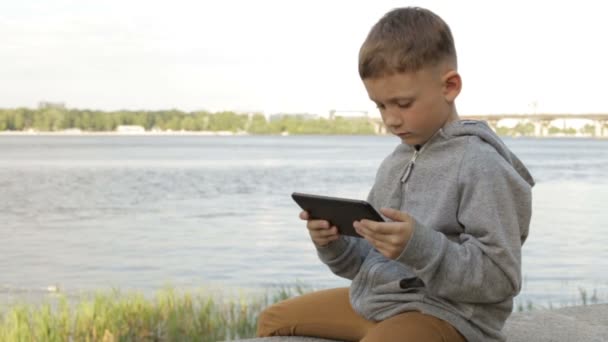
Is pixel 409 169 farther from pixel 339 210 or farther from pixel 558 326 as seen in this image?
pixel 558 326

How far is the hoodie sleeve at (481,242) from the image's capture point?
2621 millimetres

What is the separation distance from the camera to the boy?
263cm

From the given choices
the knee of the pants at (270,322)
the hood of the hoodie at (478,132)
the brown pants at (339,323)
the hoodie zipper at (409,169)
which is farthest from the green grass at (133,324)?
the hood of the hoodie at (478,132)

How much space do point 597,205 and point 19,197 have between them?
15.8 meters

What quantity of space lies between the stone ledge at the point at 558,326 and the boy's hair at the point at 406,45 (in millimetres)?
1290

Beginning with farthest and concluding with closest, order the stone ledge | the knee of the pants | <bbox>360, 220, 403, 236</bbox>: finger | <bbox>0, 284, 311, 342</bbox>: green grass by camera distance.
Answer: <bbox>0, 284, 311, 342</bbox>: green grass → the stone ledge → the knee of the pants → <bbox>360, 220, 403, 236</bbox>: finger

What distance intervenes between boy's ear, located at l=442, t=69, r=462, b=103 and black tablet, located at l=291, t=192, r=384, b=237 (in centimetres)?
47

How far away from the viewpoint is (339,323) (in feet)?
10.9

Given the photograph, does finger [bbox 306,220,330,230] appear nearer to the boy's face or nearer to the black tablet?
the black tablet

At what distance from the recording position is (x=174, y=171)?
1469 inches

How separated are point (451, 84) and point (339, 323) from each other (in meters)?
1.06

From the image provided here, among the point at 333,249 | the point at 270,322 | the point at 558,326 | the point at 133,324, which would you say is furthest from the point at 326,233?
the point at 133,324

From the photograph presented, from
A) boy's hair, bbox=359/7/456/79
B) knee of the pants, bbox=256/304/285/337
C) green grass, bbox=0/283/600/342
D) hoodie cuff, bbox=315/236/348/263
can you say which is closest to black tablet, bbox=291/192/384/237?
hoodie cuff, bbox=315/236/348/263

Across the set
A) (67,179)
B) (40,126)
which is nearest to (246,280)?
(67,179)
